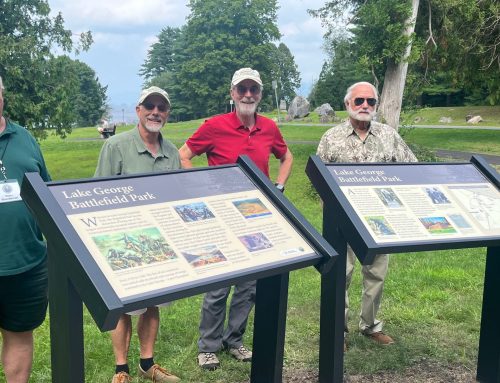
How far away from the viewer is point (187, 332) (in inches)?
190

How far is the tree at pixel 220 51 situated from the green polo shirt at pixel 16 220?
57837 mm

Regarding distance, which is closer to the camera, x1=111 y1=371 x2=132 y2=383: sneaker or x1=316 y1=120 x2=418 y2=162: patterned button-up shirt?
x1=111 y1=371 x2=132 y2=383: sneaker

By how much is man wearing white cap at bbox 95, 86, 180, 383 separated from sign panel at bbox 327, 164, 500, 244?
1115 millimetres

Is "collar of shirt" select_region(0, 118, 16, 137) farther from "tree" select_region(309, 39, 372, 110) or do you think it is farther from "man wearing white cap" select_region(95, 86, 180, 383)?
"tree" select_region(309, 39, 372, 110)

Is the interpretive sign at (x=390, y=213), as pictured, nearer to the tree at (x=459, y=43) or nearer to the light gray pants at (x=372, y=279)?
the light gray pants at (x=372, y=279)

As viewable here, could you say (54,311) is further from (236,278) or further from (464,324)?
(464,324)

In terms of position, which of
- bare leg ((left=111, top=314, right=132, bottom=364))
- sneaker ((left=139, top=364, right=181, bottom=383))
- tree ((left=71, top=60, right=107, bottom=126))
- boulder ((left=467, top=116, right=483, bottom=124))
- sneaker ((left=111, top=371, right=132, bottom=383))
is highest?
bare leg ((left=111, top=314, right=132, bottom=364))

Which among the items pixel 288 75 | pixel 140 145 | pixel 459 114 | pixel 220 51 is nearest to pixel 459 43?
pixel 140 145

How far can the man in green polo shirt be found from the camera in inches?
116

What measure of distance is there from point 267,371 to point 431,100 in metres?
47.2

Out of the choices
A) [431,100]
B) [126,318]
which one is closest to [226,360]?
[126,318]

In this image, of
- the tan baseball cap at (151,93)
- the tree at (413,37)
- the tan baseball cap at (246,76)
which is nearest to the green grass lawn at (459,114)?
the tree at (413,37)

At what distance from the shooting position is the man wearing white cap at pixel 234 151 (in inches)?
167

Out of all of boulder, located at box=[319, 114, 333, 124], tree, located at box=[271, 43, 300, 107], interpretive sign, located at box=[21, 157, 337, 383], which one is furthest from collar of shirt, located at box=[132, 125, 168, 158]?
tree, located at box=[271, 43, 300, 107]
